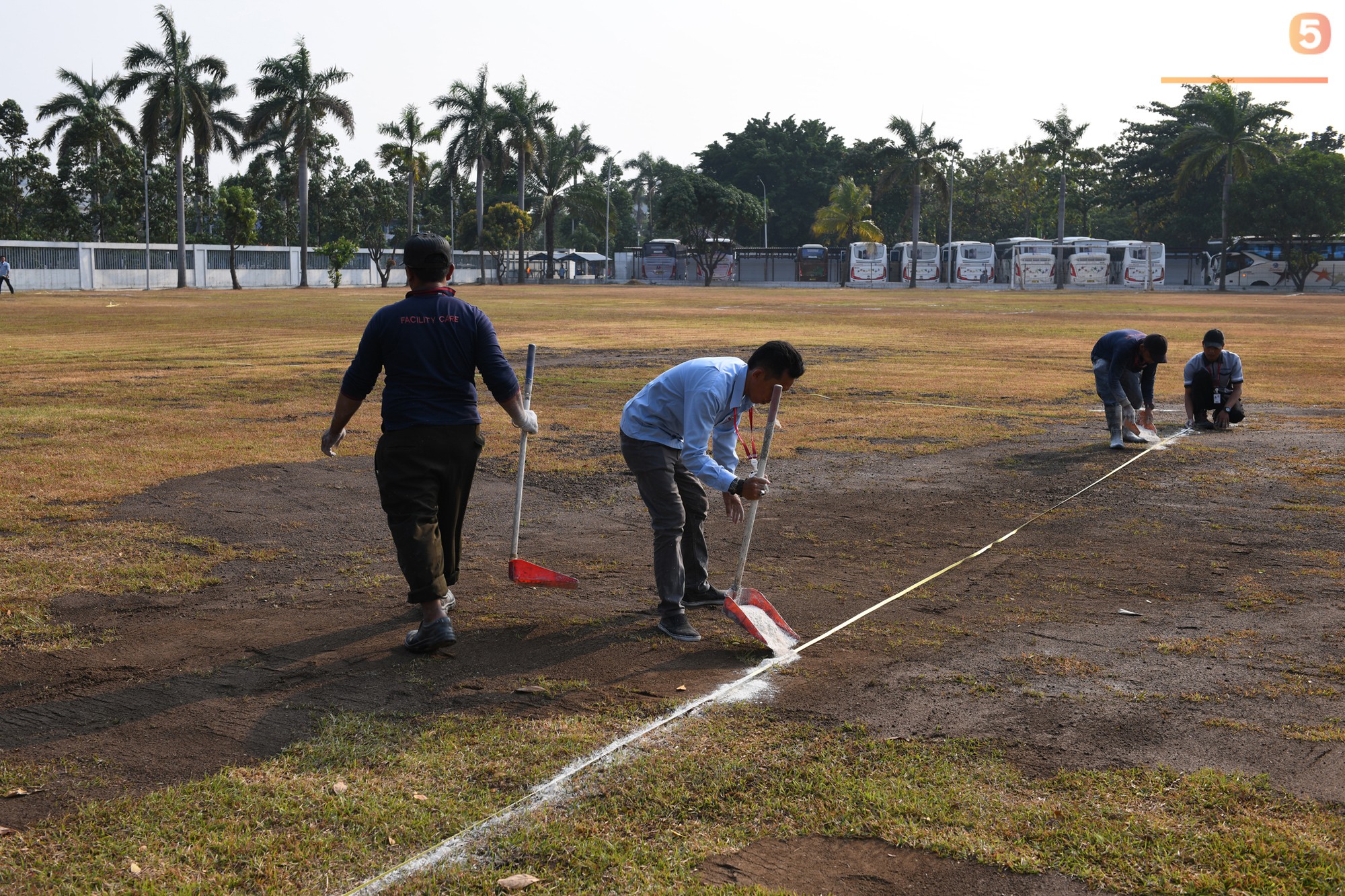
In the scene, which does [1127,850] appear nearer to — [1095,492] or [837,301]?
[1095,492]

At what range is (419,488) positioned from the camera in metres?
5.48

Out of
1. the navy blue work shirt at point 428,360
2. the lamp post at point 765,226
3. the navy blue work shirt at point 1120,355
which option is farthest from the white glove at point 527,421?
the lamp post at point 765,226

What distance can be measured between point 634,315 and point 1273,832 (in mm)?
35199

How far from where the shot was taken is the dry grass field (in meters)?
3.73

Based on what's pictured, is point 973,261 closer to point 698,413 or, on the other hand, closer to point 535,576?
point 535,576

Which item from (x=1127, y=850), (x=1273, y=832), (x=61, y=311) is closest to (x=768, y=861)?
(x=1127, y=850)

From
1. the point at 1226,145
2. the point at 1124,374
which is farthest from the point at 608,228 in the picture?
the point at 1124,374

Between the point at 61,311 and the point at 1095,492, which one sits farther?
the point at 61,311

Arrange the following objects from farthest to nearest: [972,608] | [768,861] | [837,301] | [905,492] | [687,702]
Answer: [837,301]
[905,492]
[972,608]
[687,702]
[768,861]

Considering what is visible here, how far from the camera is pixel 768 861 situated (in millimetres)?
3672

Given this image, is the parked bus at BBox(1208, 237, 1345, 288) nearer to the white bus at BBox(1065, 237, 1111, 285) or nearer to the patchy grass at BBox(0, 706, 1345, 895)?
the white bus at BBox(1065, 237, 1111, 285)

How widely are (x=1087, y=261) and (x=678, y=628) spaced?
77.4 m

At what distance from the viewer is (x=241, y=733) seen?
4.56 meters

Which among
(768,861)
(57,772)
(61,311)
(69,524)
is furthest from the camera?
(61,311)
